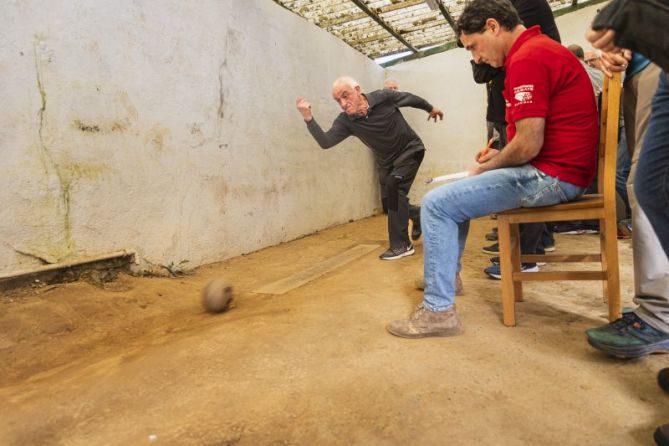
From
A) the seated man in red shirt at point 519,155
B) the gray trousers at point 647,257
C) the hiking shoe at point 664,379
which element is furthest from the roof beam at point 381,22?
the hiking shoe at point 664,379

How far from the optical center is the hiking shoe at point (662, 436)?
945mm

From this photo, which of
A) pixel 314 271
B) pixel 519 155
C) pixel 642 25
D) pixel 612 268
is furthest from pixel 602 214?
pixel 314 271

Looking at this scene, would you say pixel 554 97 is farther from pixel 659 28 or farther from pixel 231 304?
pixel 231 304

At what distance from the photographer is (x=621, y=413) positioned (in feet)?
3.74

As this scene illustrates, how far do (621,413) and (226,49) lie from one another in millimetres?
3832

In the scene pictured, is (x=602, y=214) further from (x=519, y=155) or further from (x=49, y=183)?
(x=49, y=183)

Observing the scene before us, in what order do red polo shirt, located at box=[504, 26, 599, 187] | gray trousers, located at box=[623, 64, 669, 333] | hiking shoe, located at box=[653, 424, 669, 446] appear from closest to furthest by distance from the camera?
hiking shoe, located at box=[653, 424, 669, 446] → gray trousers, located at box=[623, 64, 669, 333] → red polo shirt, located at box=[504, 26, 599, 187]

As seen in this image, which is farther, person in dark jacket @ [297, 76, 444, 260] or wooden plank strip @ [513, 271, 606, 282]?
person in dark jacket @ [297, 76, 444, 260]

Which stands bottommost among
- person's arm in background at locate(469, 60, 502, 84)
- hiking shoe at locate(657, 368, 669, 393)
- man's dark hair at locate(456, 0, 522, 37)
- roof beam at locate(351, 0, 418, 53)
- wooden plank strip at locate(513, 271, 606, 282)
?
hiking shoe at locate(657, 368, 669, 393)

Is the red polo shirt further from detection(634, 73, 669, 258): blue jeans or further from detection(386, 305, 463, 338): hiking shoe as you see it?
detection(386, 305, 463, 338): hiking shoe

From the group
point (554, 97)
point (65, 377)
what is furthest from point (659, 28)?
point (65, 377)

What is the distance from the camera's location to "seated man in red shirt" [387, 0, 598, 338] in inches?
62.8

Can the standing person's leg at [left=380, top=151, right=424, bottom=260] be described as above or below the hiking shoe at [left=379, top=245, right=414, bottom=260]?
above

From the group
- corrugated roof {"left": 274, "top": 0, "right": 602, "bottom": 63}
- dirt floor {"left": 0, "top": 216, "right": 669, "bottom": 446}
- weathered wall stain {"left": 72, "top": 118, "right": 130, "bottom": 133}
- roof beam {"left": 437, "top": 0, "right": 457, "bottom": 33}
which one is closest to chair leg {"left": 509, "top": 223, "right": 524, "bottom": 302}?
dirt floor {"left": 0, "top": 216, "right": 669, "bottom": 446}
